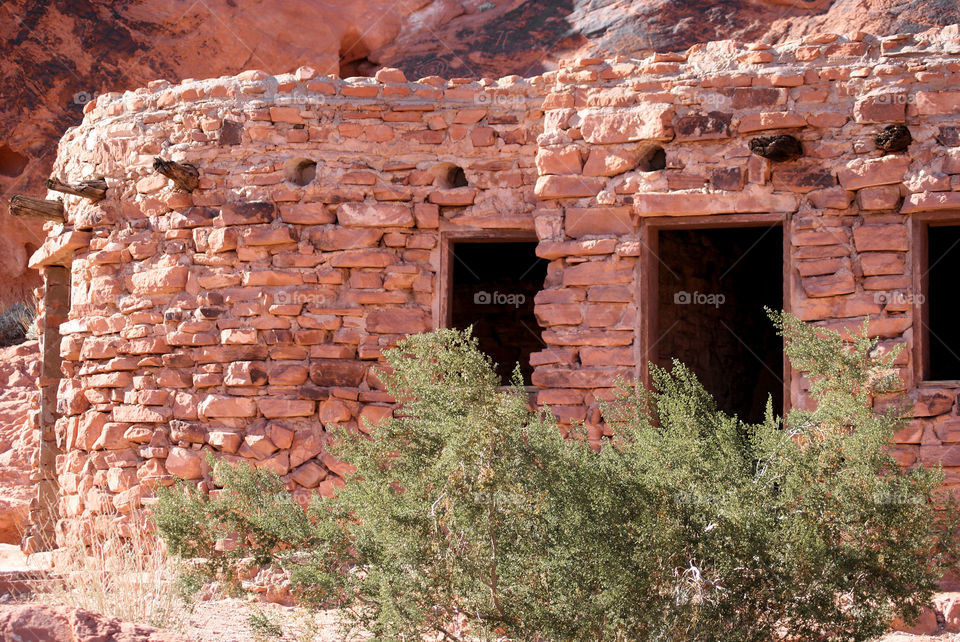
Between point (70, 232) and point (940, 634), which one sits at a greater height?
point (70, 232)

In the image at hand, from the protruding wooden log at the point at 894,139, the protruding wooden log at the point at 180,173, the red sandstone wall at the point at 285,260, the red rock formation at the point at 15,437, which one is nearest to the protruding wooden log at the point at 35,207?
the red sandstone wall at the point at 285,260

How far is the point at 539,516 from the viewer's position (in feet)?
12.0

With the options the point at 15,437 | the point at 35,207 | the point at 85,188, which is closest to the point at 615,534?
the point at 85,188

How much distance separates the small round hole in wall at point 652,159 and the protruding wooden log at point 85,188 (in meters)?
3.72

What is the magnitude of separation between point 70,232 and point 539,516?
4.94m

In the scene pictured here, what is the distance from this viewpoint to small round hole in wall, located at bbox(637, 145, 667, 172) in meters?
6.01

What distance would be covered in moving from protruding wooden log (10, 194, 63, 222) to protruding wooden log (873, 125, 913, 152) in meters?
5.66

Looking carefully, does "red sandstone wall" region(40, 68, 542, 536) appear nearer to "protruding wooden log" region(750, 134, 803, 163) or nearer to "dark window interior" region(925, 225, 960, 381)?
"protruding wooden log" region(750, 134, 803, 163)

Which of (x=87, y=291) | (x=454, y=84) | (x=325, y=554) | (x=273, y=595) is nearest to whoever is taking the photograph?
(x=325, y=554)

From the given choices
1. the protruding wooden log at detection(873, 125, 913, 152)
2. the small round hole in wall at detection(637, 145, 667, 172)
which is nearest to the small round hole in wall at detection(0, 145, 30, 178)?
the small round hole in wall at detection(637, 145, 667, 172)

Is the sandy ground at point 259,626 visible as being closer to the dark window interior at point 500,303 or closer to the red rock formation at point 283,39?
the dark window interior at point 500,303

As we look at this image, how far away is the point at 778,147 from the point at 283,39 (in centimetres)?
856

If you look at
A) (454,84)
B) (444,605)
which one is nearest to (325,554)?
(444,605)

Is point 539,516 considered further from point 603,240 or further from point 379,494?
point 603,240
